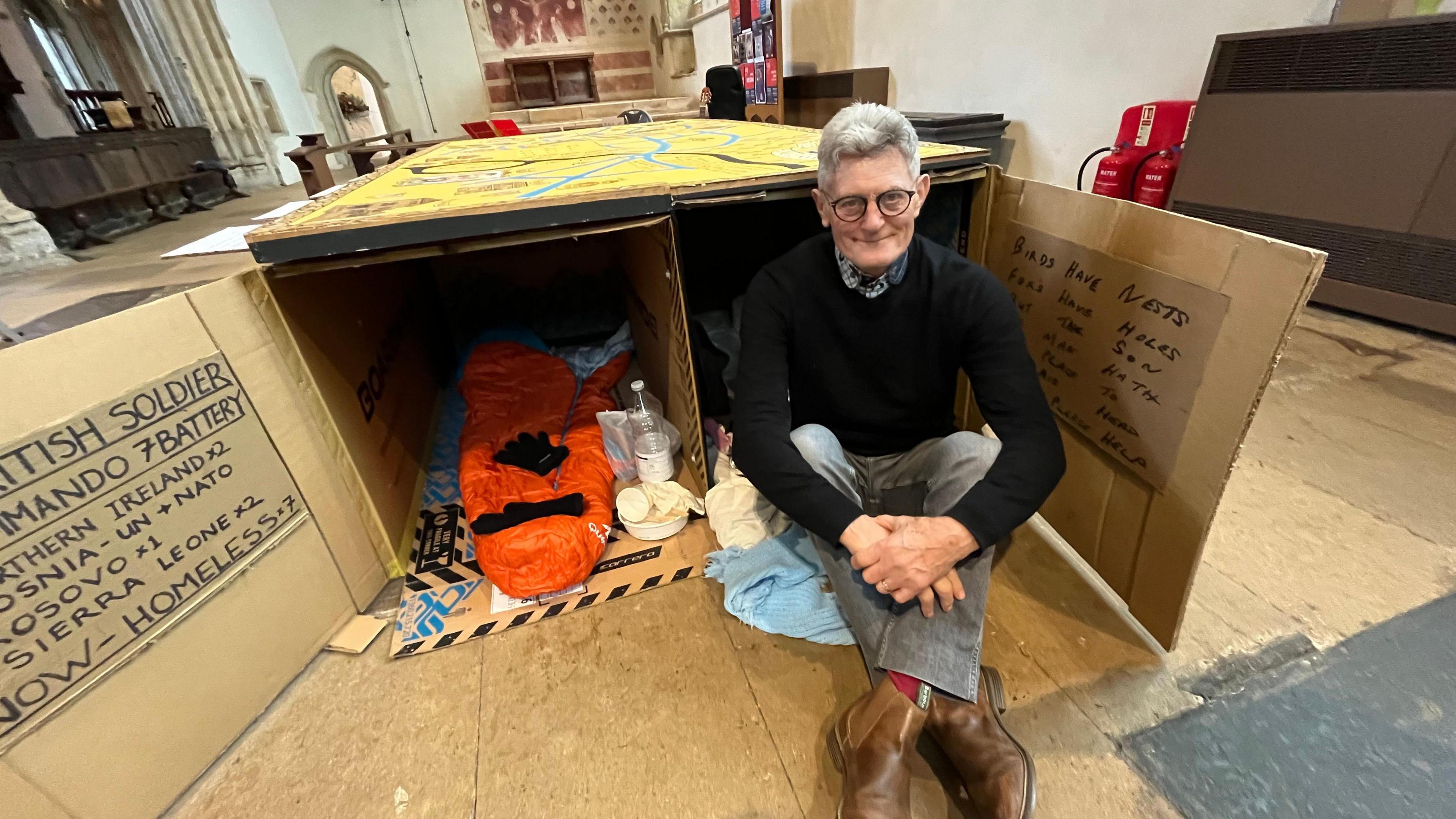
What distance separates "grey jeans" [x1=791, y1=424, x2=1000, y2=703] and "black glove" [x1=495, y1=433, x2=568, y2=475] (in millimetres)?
868

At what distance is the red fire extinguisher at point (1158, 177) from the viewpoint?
101 inches

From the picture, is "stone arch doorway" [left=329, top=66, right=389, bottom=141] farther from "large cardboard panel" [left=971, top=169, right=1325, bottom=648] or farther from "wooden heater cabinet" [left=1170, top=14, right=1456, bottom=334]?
"large cardboard panel" [left=971, top=169, right=1325, bottom=648]

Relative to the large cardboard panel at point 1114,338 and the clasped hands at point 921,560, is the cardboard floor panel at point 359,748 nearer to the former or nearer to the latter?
the clasped hands at point 921,560

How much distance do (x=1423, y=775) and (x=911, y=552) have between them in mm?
794

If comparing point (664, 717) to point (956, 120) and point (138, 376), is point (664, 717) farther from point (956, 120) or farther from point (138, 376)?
point (956, 120)

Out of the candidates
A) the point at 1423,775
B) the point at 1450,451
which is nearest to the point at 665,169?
the point at 1423,775

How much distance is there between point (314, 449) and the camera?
1198 mm

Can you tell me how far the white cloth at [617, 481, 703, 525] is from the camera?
1484 millimetres

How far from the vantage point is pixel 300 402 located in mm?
1173

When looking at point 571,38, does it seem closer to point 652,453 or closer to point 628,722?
point 652,453

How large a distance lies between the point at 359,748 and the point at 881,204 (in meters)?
1.30

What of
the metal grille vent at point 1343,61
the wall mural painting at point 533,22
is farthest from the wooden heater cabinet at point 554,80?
the metal grille vent at point 1343,61

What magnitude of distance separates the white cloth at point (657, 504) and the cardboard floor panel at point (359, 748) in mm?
452


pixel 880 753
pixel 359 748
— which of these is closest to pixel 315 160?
pixel 359 748
